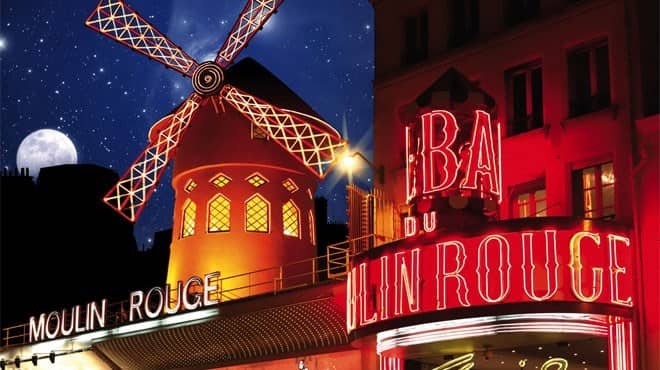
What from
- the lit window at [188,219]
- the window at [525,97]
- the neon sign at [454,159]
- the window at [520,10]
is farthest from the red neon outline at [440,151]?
the lit window at [188,219]

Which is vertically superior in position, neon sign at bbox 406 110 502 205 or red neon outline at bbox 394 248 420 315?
neon sign at bbox 406 110 502 205

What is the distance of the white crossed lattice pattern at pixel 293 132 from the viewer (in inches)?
844

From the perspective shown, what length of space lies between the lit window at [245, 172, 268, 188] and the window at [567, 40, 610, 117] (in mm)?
9435

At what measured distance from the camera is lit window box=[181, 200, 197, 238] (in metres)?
23.1

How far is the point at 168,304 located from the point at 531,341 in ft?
27.6

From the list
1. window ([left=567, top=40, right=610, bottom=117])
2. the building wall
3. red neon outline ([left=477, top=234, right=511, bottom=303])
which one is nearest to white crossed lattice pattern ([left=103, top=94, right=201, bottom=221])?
the building wall

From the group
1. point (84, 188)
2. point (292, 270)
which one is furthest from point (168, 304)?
point (84, 188)

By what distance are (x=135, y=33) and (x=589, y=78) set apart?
1243 cm

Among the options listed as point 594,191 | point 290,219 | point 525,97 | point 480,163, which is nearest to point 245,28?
point 290,219

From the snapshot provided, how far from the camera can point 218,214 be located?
74.9 feet

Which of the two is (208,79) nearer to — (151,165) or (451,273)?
(151,165)

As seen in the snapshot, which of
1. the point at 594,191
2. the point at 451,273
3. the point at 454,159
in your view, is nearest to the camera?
the point at 451,273

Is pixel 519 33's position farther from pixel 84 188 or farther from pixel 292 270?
pixel 84 188

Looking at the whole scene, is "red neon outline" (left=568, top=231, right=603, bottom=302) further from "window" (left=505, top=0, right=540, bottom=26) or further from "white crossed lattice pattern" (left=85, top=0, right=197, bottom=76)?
"white crossed lattice pattern" (left=85, top=0, right=197, bottom=76)
